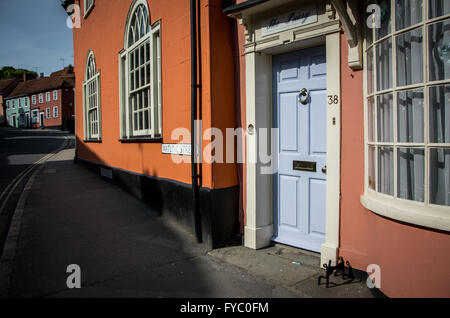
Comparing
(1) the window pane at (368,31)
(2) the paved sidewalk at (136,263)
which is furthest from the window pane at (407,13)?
(2) the paved sidewalk at (136,263)

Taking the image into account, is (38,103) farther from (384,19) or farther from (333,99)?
(384,19)

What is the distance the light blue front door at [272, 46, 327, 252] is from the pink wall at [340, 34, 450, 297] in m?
0.43

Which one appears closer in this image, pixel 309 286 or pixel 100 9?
pixel 309 286

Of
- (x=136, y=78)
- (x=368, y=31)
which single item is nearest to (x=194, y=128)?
(x=368, y=31)

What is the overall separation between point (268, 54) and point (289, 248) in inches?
105

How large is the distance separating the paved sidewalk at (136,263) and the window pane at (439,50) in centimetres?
212

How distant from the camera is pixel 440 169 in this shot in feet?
8.58

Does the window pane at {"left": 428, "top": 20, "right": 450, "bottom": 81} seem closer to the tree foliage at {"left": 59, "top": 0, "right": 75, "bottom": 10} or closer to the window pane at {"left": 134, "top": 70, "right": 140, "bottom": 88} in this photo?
the window pane at {"left": 134, "top": 70, "right": 140, "bottom": 88}

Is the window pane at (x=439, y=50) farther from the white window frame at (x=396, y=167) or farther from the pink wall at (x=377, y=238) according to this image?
the pink wall at (x=377, y=238)

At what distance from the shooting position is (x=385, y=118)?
3.11 meters

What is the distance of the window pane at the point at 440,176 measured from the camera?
2.58 meters

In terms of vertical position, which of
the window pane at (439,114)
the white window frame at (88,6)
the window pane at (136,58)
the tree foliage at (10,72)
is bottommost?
the window pane at (439,114)
